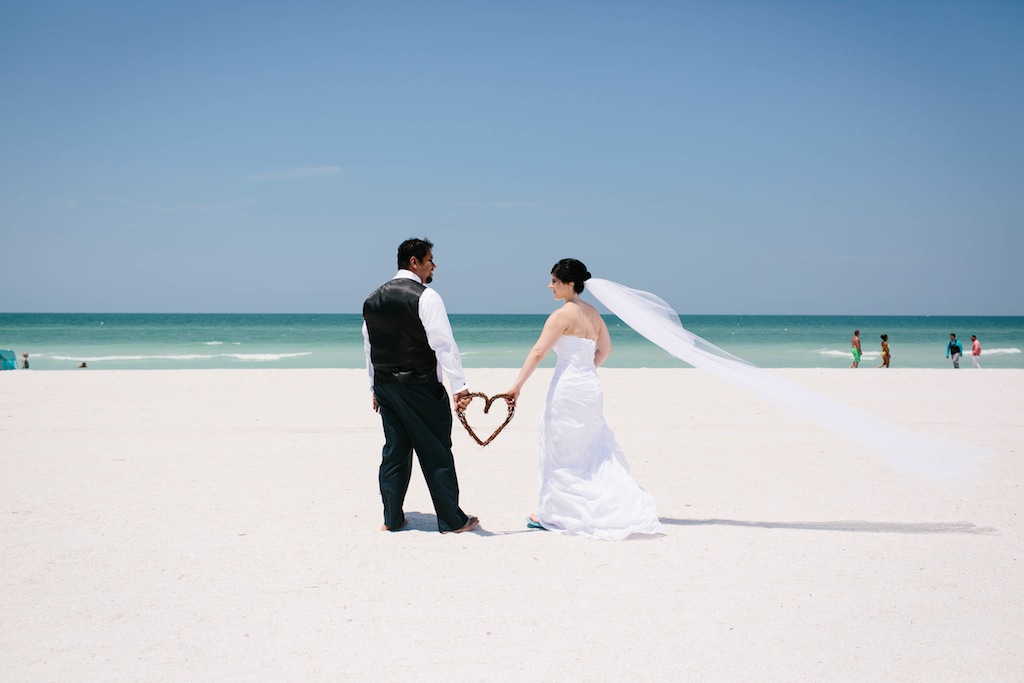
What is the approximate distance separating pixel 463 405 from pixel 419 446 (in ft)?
1.78

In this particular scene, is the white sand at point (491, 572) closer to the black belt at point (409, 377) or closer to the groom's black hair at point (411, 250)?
the black belt at point (409, 377)

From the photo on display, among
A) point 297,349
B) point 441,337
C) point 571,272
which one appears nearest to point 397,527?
point 441,337

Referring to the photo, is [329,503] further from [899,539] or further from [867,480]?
[867,480]

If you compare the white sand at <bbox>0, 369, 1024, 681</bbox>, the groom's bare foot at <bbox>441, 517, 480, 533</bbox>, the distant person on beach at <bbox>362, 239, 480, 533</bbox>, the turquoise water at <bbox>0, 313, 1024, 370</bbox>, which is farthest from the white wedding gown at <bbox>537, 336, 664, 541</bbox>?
the turquoise water at <bbox>0, 313, 1024, 370</bbox>

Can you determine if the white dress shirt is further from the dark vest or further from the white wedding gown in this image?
the white wedding gown

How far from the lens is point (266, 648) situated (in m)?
3.66

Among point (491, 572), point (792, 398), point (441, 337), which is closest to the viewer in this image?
point (491, 572)

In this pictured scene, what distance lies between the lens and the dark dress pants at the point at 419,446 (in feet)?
17.9

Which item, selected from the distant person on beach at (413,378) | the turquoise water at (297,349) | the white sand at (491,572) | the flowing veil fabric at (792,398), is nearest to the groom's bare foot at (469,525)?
the distant person on beach at (413,378)

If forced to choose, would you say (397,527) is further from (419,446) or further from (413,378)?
(413,378)

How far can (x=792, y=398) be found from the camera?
19.8ft

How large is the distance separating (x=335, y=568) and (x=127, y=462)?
15.5ft

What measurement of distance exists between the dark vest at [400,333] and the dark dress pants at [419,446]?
3.9 inches

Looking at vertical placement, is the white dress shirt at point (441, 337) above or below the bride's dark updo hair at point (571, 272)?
below
